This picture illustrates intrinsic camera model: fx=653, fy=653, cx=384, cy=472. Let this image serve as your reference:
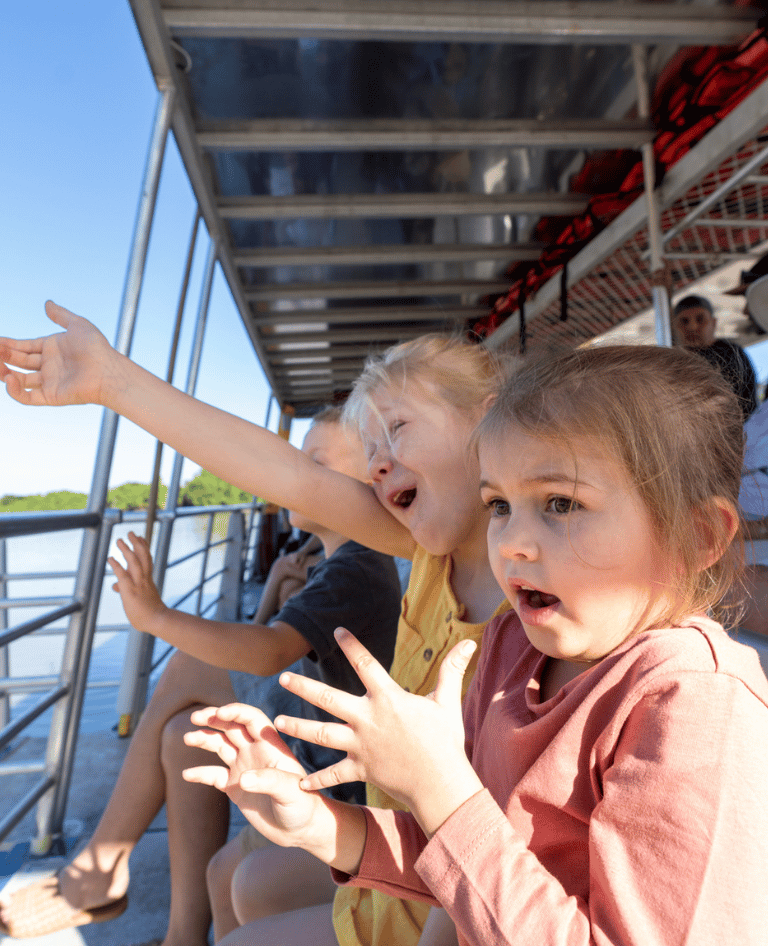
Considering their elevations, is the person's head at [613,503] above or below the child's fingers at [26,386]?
below

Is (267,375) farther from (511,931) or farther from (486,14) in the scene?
(511,931)

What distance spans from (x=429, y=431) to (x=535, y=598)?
522 mm

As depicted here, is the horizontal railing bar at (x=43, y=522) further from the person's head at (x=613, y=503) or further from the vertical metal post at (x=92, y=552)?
the person's head at (x=613, y=503)

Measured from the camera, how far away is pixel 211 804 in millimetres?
1532

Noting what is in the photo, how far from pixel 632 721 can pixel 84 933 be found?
1.53 metres

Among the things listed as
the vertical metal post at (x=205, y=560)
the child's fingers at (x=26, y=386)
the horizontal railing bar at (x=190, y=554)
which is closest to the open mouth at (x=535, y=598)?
the child's fingers at (x=26, y=386)

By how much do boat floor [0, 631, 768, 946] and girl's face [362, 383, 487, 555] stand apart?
1.49 ft

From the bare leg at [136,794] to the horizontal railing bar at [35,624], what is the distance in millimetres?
318

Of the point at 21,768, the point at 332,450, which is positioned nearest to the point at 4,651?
the point at 21,768

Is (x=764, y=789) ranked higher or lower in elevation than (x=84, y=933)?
higher

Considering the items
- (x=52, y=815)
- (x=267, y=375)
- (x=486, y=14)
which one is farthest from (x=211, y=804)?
(x=267, y=375)

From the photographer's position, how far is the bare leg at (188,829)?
1.42 metres

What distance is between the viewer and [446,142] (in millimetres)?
2135

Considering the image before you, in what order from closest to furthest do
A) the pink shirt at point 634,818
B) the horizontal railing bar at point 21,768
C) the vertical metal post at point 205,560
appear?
the pink shirt at point 634,818 → the horizontal railing bar at point 21,768 → the vertical metal post at point 205,560
